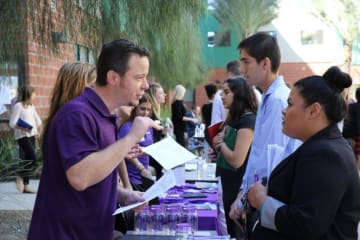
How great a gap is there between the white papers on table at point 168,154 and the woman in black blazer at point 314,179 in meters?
0.97

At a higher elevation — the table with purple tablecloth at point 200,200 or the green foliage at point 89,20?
the green foliage at point 89,20

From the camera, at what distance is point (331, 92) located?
6.35 ft

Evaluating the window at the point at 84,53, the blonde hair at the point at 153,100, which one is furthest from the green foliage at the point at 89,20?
the blonde hair at the point at 153,100

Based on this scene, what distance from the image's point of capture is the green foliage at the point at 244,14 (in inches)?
954

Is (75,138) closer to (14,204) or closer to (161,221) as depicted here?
(161,221)

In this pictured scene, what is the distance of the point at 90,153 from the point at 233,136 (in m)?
2.11

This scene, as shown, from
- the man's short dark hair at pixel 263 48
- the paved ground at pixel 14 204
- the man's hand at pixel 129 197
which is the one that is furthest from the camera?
the paved ground at pixel 14 204

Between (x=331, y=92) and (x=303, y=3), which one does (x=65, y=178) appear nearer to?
(x=331, y=92)

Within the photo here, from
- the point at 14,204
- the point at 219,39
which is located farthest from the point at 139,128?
the point at 219,39

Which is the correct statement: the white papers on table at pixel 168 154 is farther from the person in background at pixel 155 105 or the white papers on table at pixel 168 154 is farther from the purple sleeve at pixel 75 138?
the person in background at pixel 155 105

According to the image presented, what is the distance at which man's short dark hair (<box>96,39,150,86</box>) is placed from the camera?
74.9 inches

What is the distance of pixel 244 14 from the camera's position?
2414 centimetres

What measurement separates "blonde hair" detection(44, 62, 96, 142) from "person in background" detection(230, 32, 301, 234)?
3.45 feet

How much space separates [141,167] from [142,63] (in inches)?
91.4
